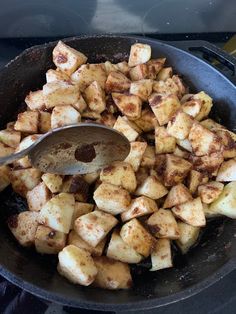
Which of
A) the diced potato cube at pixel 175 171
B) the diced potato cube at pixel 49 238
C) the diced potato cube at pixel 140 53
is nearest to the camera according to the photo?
the diced potato cube at pixel 49 238

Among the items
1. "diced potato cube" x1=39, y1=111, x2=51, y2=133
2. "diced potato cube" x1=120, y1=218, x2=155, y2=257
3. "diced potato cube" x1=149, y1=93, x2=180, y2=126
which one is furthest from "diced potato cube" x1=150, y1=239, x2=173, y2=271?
"diced potato cube" x1=39, y1=111, x2=51, y2=133

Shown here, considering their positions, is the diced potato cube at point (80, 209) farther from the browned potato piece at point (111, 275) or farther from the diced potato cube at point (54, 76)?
the diced potato cube at point (54, 76)

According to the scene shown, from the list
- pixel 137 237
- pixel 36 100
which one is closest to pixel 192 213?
pixel 137 237

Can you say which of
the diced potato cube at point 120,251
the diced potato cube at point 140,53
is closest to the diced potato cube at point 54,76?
the diced potato cube at point 140,53

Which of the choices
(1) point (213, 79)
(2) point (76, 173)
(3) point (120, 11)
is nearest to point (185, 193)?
(2) point (76, 173)

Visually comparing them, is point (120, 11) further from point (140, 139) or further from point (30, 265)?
point (30, 265)

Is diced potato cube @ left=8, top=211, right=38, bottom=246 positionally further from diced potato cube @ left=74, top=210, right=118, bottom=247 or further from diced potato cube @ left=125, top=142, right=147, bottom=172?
diced potato cube @ left=125, top=142, right=147, bottom=172
